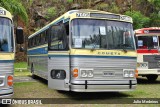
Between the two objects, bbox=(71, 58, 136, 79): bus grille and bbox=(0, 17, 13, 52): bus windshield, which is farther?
bbox=(71, 58, 136, 79): bus grille

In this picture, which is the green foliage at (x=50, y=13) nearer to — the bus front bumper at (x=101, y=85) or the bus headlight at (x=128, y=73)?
the bus headlight at (x=128, y=73)

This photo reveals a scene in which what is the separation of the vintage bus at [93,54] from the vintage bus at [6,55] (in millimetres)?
1799

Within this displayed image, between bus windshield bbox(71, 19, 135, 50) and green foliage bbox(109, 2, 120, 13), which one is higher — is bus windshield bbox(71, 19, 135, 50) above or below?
below

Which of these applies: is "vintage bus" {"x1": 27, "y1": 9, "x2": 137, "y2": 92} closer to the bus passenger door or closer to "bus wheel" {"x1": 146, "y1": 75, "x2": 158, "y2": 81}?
the bus passenger door

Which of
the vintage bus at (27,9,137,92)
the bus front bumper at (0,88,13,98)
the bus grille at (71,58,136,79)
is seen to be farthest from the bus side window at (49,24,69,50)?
the bus front bumper at (0,88,13,98)

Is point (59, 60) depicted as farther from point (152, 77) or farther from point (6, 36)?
point (152, 77)

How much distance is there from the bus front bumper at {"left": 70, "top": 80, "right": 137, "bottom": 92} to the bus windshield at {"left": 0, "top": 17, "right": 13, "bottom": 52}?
2.41 metres

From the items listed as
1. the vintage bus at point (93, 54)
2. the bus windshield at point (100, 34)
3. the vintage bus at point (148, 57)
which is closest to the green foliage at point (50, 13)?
the vintage bus at point (148, 57)

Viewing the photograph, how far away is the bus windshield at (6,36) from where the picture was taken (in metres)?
9.84

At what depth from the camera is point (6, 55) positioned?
9727 millimetres

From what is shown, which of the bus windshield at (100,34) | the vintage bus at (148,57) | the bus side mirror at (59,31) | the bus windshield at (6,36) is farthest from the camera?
the vintage bus at (148,57)

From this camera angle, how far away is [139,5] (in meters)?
37.0

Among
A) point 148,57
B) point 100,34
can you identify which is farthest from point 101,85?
point 148,57

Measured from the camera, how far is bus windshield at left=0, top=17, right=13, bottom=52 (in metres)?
9.84
